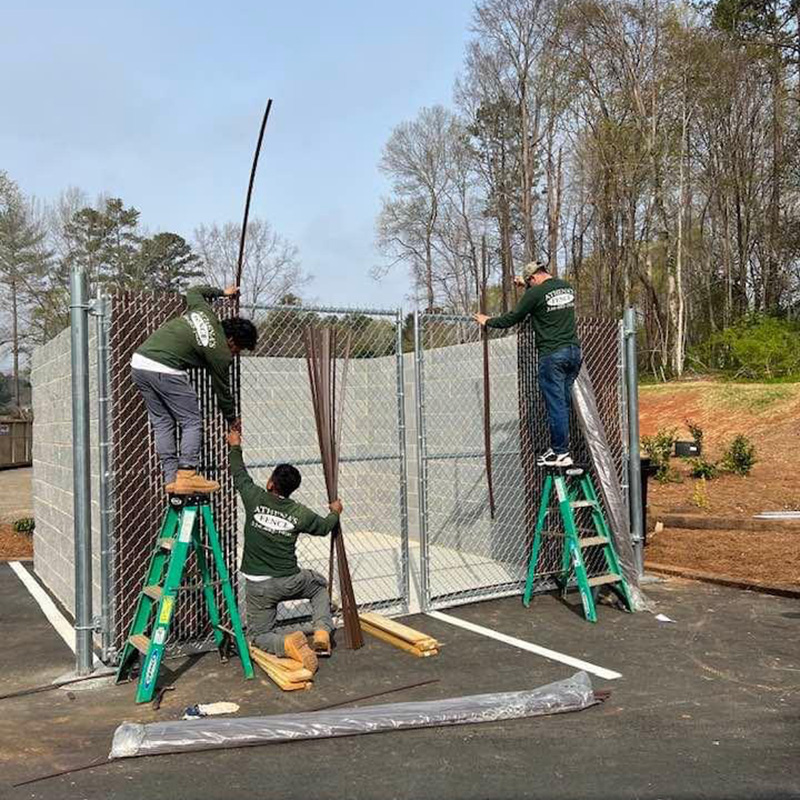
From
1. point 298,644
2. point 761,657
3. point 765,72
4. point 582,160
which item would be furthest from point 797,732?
point 765,72

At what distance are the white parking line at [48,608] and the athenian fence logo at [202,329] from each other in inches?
102

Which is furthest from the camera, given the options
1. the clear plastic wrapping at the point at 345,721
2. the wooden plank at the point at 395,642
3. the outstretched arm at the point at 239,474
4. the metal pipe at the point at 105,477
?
the wooden plank at the point at 395,642

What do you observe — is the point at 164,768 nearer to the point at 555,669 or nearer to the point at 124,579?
the point at 124,579

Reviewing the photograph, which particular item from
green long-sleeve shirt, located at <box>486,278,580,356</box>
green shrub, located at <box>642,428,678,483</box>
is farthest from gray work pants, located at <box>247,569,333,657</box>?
green shrub, located at <box>642,428,678,483</box>

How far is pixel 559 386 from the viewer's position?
6641mm

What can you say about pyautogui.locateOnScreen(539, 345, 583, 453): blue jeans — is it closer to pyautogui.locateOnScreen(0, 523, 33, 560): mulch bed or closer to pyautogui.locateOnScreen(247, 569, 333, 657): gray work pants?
pyautogui.locateOnScreen(247, 569, 333, 657): gray work pants

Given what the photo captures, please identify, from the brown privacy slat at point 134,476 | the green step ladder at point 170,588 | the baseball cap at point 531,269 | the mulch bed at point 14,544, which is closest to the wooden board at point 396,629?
the green step ladder at point 170,588

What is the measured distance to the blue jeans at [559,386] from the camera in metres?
6.59

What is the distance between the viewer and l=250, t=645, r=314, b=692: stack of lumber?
15.3 ft

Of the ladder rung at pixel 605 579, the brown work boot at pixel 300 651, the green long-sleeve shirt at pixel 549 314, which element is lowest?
the brown work boot at pixel 300 651

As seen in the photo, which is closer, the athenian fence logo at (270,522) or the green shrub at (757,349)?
the athenian fence logo at (270,522)

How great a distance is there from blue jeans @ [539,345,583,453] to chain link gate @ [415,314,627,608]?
2.25 ft

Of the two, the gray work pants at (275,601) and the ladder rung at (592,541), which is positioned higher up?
the ladder rung at (592,541)

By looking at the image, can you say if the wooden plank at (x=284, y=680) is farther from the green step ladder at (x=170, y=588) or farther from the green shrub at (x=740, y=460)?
the green shrub at (x=740, y=460)
